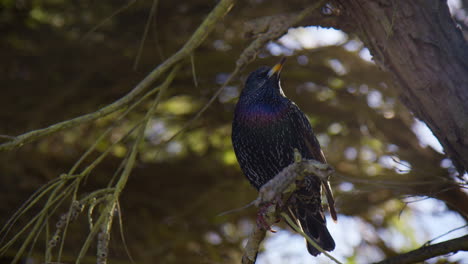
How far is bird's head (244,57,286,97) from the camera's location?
393 cm

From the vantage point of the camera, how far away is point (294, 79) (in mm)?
4898

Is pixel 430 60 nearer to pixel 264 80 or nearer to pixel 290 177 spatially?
pixel 290 177

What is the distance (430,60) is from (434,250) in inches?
37.1

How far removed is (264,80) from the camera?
13.0ft

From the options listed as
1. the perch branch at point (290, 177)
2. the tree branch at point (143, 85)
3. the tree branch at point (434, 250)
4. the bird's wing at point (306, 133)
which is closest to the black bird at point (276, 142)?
the bird's wing at point (306, 133)

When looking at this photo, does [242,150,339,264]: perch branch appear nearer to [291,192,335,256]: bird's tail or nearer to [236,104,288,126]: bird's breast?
[236,104,288,126]: bird's breast

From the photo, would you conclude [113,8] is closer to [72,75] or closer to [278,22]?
[72,75]

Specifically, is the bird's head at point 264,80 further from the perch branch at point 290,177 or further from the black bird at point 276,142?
the perch branch at point 290,177

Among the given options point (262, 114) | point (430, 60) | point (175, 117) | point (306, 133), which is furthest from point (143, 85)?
point (175, 117)

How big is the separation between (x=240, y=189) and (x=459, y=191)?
1.84 metres

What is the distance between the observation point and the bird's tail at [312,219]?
3.80m

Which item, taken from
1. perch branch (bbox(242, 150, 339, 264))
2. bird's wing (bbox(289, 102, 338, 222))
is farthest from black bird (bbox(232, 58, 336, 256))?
perch branch (bbox(242, 150, 339, 264))

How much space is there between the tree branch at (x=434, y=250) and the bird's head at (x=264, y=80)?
1.57 m

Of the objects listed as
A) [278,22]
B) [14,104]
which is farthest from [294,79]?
[14,104]
